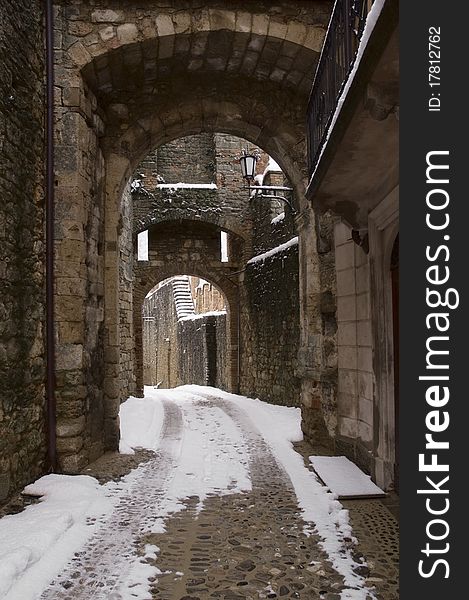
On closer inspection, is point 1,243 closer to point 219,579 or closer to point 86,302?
point 86,302

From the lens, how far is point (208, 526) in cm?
372

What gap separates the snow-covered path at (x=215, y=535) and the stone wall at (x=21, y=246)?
0.82 m

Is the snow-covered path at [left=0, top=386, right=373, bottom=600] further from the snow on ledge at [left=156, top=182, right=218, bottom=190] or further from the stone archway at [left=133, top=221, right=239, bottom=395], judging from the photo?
the snow on ledge at [left=156, top=182, right=218, bottom=190]

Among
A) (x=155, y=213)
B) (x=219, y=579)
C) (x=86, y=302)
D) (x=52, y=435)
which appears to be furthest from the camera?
(x=155, y=213)

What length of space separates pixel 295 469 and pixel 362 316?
1598 millimetres

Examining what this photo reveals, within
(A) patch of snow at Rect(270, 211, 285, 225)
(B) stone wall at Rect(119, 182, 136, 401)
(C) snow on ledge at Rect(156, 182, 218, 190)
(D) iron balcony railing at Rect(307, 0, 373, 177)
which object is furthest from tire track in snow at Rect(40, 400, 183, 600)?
(C) snow on ledge at Rect(156, 182, 218, 190)

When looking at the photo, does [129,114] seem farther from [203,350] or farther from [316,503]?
[203,350]

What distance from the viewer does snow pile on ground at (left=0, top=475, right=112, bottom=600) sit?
2830mm

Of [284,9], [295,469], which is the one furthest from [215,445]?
[284,9]

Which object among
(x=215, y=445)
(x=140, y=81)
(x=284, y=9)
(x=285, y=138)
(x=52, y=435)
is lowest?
(x=215, y=445)

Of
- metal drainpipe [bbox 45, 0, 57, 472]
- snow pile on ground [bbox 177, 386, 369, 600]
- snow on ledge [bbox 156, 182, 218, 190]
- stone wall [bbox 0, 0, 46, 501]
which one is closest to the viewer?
snow pile on ground [bbox 177, 386, 369, 600]

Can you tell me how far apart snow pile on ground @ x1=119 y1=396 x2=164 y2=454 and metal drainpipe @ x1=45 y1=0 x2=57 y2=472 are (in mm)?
1181

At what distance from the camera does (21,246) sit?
447 cm

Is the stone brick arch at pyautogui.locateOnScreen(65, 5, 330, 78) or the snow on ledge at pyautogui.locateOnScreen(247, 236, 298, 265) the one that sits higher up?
the stone brick arch at pyautogui.locateOnScreen(65, 5, 330, 78)
